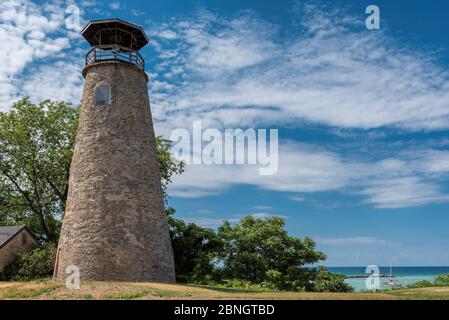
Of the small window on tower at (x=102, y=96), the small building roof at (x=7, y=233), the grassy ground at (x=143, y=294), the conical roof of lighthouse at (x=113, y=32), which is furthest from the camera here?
the small building roof at (x=7, y=233)

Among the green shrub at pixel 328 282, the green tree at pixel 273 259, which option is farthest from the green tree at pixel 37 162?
the green shrub at pixel 328 282

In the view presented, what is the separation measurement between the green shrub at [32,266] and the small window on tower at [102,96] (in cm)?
1203

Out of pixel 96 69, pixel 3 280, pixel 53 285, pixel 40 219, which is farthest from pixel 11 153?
pixel 53 285

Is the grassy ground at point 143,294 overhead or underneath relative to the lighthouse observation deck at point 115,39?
underneath

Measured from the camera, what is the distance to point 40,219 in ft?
136

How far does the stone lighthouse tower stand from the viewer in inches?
1055

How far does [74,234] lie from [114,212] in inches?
112

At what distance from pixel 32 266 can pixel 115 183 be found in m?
11.0

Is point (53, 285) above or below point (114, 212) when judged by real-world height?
below

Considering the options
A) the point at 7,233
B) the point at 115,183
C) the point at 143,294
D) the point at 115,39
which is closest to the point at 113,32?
the point at 115,39

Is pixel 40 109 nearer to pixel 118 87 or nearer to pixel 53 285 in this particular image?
pixel 118 87

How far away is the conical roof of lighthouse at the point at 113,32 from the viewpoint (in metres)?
30.9

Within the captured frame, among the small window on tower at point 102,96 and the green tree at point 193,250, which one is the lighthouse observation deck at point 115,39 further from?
the green tree at point 193,250

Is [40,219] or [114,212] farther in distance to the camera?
[40,219]
